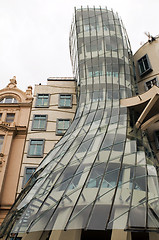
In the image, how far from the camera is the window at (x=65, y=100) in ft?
58.3

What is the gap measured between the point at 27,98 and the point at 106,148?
11.5m

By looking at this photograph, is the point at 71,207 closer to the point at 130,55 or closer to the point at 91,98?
the point at 91,98

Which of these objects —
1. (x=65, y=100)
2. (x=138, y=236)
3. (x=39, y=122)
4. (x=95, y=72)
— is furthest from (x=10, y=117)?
(x=138, y=236)

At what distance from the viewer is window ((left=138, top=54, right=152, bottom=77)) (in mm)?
16644

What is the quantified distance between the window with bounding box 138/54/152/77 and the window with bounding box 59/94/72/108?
6088 mm

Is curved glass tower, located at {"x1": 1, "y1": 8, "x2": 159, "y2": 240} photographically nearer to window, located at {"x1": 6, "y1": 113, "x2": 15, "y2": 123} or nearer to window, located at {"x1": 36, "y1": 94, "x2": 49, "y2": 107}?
window, located at {"x1": 36, "y1": 94, "x2": 49, "y2": 107}

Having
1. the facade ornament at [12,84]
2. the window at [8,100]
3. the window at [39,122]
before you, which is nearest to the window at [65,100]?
the window at [39,122]

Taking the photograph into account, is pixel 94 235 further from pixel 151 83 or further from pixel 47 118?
pixel 151 83

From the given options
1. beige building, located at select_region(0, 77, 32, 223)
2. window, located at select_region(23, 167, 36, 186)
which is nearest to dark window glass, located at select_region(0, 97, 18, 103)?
beige building, located at select_region(0, 77, 32, 223)

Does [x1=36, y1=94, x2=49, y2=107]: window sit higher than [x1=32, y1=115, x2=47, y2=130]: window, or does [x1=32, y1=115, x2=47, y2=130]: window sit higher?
[x1=36, y1=94, x2=49, y2=107]: window

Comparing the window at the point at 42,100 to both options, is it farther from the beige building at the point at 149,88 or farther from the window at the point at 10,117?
the beige building at the point at 149,88

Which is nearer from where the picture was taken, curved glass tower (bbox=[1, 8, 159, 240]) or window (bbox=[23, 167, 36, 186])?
curved glass tower (bbox=[1, 8, 159, 240])

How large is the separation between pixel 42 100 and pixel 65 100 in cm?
194

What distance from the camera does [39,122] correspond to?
16.7 metres
